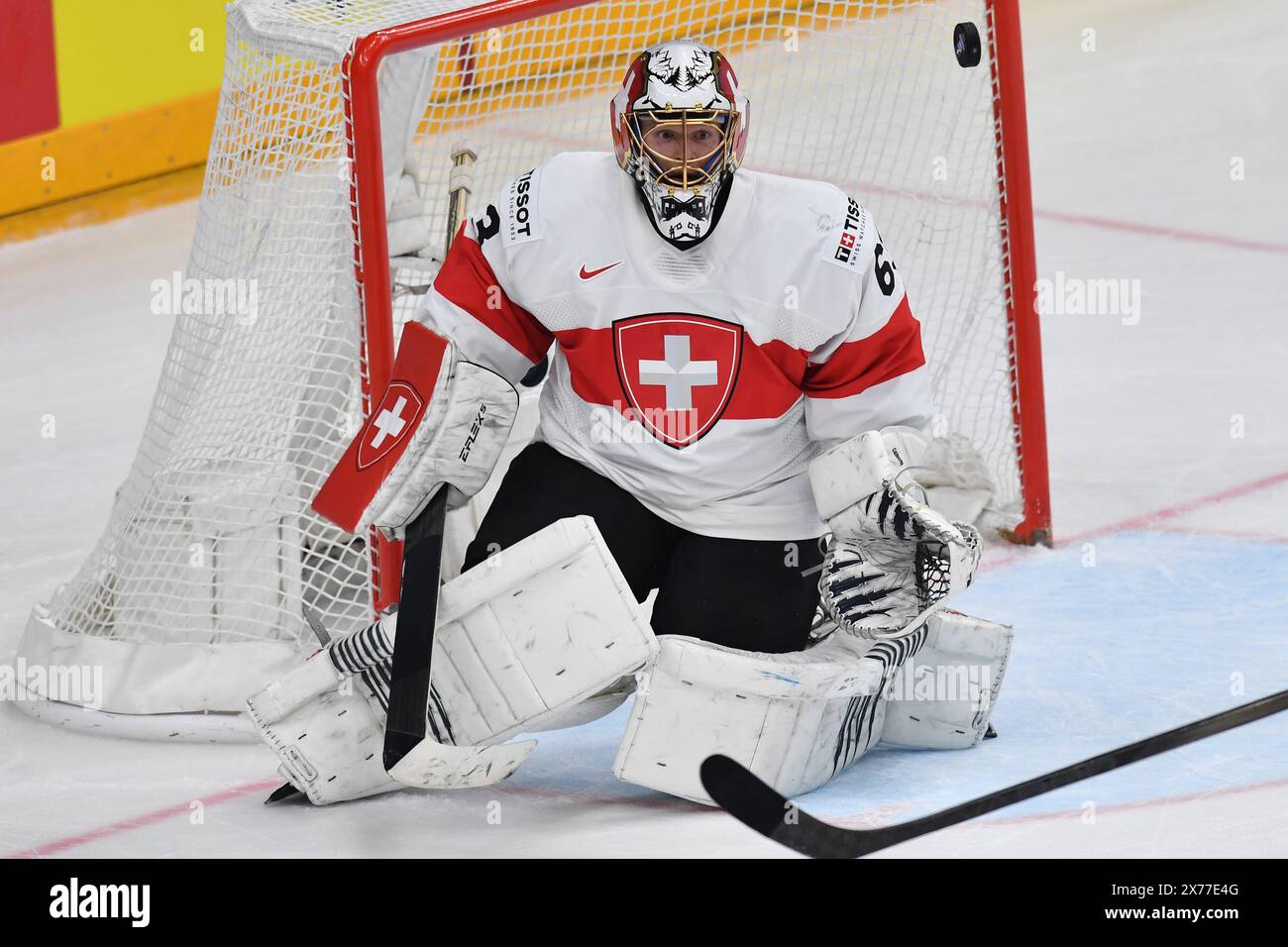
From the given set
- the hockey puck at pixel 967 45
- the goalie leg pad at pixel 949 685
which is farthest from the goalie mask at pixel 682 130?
the hockey puck at pixel 967 45

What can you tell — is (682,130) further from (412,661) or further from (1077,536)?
(1077,536)

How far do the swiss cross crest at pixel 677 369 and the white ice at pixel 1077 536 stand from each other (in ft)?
1.71

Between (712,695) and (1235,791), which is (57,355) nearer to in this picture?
(712,695)

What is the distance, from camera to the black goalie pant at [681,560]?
279cm

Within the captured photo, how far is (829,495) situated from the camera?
2.72 metres

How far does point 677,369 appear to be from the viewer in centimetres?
275

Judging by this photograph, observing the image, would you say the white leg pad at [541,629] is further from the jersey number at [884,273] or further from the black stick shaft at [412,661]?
the jersey number at [884,273]

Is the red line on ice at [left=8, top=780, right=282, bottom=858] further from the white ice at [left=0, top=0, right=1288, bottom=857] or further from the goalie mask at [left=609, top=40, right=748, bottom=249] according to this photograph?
the goalie mask at [left=609, top=40, right=748, bottom=249]

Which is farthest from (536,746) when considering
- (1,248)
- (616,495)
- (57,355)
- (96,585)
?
(1,248)

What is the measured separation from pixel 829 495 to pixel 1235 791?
0.66 m

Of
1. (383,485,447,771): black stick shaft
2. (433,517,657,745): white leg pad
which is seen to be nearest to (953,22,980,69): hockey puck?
(433,517,657,745): white leg pad
